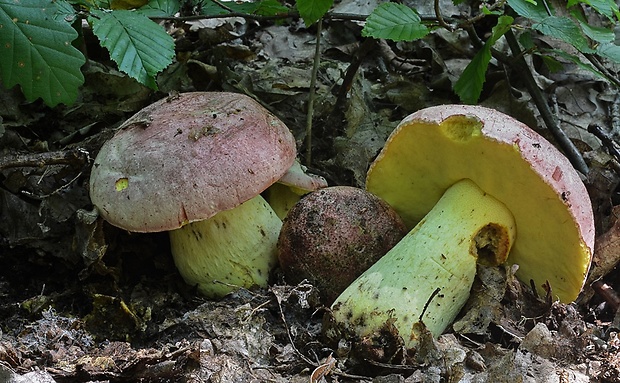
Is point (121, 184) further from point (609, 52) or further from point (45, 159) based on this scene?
point (609, 52)

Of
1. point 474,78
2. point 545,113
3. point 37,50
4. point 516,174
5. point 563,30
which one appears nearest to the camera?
point 516,174

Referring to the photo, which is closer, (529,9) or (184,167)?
(184,167)

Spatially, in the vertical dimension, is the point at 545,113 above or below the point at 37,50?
below

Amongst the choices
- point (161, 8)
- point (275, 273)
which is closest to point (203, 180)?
point (275, 273)

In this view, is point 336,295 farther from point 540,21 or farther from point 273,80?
point 273,80

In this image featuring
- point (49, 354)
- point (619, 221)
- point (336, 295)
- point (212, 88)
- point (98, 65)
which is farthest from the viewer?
point (212, 88)

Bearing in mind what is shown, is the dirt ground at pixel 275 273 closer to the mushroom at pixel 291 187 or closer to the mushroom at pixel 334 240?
the mushroom at pixel 334 240

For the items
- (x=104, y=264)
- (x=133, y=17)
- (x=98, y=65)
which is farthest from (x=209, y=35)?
(x=104, y=264)

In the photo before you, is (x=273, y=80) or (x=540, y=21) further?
(x=273, y=80)
